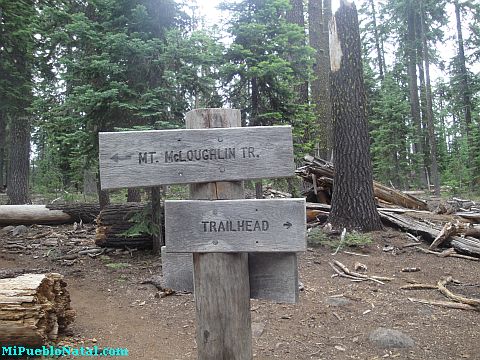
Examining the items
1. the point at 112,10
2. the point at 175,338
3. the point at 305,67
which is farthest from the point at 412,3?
the point at 175,338

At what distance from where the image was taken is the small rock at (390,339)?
4633 millimetres

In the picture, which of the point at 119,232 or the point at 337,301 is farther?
the point at 119,232

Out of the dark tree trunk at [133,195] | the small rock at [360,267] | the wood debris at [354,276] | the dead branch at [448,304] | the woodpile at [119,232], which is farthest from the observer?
the dark tree trunk at [133,195]

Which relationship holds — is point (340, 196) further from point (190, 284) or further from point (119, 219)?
point (190, 284)

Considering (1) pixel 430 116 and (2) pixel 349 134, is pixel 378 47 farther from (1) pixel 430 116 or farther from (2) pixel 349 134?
(2) pixel 349 134

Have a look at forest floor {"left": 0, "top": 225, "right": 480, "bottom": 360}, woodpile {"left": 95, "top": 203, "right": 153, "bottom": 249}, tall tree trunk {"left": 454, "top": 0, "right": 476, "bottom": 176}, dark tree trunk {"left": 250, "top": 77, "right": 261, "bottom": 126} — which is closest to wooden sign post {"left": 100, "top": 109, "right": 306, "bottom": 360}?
forest floor {"left": 0, "top": 225, "right": 480, "bottom": 360}

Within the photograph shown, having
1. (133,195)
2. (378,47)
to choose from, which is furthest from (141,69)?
(378,47)

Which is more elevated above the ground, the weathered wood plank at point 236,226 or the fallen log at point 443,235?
the weathered wood plank at point 236,226

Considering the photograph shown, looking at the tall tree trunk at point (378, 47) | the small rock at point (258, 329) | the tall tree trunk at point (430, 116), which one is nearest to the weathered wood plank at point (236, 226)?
the small rock at point (258, 329)

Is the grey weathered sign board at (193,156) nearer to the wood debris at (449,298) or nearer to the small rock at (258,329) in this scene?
the small rock at (258,329)

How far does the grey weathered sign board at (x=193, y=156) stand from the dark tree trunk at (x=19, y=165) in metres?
13.0

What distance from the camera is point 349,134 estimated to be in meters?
8.83

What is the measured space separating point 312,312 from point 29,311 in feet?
11.6

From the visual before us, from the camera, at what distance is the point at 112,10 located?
7.84 meters
